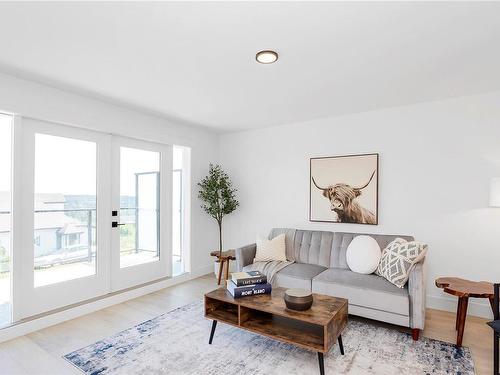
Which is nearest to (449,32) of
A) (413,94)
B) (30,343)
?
(413,94)

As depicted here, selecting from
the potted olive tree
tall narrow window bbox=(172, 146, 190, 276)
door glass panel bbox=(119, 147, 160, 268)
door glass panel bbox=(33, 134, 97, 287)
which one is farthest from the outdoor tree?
door glass panel bbox=(33, 134, 97, 287)

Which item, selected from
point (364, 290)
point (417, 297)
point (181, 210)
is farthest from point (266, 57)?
point (181, 210)

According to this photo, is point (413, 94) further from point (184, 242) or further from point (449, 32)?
point (184, 242)

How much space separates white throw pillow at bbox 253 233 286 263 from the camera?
3.76m

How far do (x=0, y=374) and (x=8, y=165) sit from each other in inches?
71.9

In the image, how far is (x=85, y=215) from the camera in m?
3.41

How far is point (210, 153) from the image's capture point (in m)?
5.05

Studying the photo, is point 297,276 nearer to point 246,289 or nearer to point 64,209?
point 246,289

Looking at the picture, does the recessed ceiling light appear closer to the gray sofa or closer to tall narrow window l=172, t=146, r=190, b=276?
the gray sofa

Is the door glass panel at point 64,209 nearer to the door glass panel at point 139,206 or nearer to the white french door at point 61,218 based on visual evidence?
the white french door at point 61,218

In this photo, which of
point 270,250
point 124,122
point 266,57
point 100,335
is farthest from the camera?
point 270,250

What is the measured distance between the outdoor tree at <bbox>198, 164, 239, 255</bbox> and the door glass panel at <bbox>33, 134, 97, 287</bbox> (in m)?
1.65

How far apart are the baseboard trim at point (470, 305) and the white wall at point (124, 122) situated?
3274 millimetres

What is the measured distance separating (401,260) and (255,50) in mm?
2339
